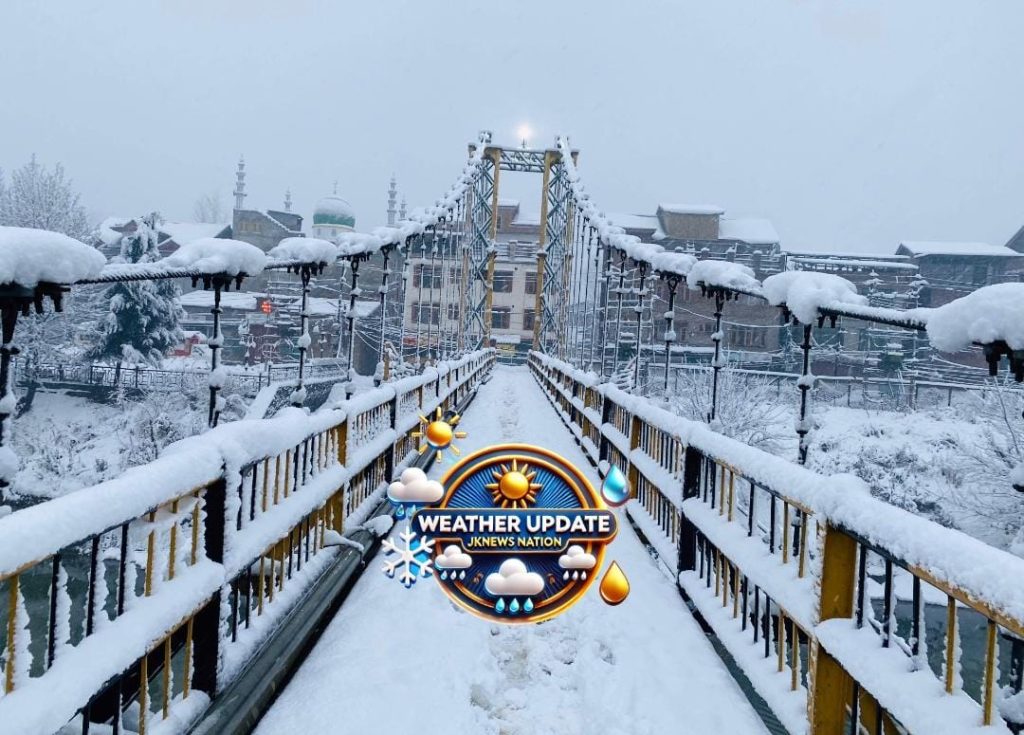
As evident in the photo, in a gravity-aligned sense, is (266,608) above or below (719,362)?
below

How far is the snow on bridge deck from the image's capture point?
3174 mm

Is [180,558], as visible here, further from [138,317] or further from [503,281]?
[503,281]

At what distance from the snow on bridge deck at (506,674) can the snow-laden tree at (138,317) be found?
3506 cm

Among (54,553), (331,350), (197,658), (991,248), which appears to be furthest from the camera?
(331,350)

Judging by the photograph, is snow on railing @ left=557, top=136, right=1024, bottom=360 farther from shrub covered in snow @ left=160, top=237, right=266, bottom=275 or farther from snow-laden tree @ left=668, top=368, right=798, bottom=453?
snow-laden tree @ left=668, top=368, right=798, bottom=453

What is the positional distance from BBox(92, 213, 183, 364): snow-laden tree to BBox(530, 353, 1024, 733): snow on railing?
35.1 metres

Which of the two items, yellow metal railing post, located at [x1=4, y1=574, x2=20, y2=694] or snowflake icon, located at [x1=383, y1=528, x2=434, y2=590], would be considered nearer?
yellow metal railing post, located at [x1=4, y1=574, x2=20, y2=694]

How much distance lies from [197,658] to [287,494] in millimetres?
1249

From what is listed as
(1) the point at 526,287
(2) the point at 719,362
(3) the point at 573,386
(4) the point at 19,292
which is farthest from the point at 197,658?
(1) the point at 526,287

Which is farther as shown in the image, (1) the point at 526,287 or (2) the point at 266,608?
(1) the point at 526,287

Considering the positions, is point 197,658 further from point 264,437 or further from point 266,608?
→ point 264,437

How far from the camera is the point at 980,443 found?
25.6 metres

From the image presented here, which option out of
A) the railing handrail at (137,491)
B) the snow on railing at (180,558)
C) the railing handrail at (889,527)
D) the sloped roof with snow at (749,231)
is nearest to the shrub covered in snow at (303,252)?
the snow on railing at (180,558)

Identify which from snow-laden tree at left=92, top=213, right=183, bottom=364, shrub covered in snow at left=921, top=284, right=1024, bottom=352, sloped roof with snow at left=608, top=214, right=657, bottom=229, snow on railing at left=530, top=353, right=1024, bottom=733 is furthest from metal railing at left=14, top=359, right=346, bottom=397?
shrub covered in snow at left=921, top=284, right=1024, bottom=352
